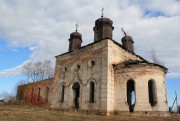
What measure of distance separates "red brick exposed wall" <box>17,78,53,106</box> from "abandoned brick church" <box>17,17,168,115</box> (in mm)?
6480

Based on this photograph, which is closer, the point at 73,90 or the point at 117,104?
the point at 117,104

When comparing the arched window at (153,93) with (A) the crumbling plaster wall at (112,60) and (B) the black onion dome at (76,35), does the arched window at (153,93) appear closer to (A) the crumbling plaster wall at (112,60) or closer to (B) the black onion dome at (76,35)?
(A) the crumbling plaster wall at (112,60)

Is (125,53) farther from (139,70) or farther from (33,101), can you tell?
(33,101)

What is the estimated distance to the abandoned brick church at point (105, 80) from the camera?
55.7ft

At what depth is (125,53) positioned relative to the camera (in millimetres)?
20734

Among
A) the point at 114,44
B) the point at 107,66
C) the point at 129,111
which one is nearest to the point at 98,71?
the point at 107,66

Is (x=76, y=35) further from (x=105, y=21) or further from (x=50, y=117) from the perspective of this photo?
(x=50, y=117)

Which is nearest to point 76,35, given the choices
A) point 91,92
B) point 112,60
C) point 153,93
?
point 112,60

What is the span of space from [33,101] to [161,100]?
65.6 ft

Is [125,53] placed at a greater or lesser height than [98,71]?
greater

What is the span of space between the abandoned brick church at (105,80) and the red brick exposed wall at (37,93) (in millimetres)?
6480

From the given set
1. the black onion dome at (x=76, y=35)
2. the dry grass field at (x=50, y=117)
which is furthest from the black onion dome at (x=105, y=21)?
the dry grass field at (x=50, y=117)

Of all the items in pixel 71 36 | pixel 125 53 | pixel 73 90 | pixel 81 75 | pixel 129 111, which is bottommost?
pixel 129 111

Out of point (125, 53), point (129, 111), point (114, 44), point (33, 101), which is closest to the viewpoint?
point (129, 111)
